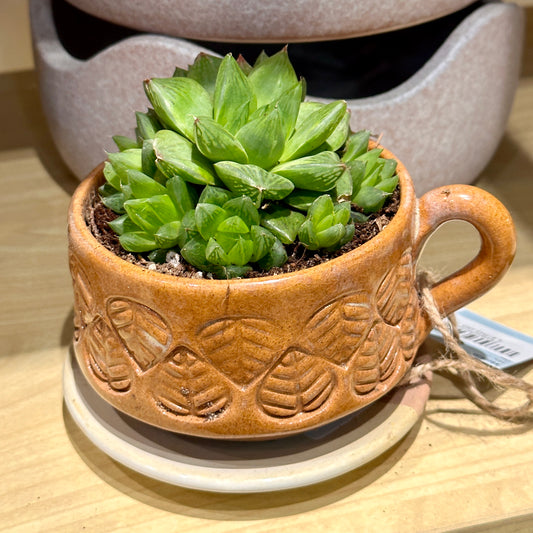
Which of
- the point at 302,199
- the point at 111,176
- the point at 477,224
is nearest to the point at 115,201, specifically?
the point at 111,176

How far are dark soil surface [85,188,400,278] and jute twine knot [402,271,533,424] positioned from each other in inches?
2.7

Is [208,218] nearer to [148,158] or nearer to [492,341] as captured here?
[148,158]

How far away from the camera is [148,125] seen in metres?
0.47

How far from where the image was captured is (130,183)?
0.44 m

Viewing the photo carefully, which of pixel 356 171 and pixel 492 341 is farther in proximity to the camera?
pixel 492 341

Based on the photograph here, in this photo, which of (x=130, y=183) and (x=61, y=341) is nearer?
(x=130, y=183)

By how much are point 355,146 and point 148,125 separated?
13cm

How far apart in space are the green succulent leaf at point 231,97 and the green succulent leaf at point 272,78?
21 millimetres

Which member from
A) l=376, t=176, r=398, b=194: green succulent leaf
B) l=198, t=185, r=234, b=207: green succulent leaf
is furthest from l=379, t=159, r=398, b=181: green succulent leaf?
l=198, t=185, r=234, b=207: green succulent leaf

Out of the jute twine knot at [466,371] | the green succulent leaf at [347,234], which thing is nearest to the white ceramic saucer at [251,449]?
the jute twine knot at [466,371]

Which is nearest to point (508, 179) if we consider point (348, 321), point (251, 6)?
point (251, 6)

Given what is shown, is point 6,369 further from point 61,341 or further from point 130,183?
point 130,183

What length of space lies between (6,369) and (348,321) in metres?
0.32

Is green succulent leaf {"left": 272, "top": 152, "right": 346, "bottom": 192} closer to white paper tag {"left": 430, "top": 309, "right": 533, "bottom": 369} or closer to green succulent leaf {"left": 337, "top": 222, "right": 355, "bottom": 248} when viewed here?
green succulent leaf {"left": 337, "top": 222, "right": 355, "bottom": 248}
